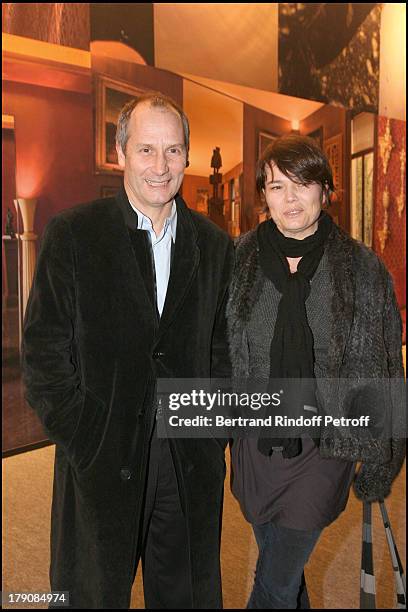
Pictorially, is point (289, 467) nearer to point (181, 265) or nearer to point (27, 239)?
point (181, 265)

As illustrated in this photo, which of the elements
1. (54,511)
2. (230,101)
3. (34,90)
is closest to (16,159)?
(34,90)

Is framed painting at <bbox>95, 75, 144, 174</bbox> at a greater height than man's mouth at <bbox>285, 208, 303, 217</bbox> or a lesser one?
greater

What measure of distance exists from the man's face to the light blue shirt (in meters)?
0.06

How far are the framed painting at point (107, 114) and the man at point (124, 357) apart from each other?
2204 millimetres

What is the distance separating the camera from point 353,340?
5.74ft

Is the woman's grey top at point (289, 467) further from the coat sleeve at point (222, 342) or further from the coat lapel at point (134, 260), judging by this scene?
the coat lapel at point (134, 260)

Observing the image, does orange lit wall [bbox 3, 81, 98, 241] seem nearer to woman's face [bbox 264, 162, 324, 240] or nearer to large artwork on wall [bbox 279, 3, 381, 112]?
large artwork on wall [bbox 279, 3, 381, 112]

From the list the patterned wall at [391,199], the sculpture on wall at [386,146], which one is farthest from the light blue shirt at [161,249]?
the sculpture on wall at [386,146]

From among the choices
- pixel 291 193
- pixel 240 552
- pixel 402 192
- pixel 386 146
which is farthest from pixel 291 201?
pixel 402 192

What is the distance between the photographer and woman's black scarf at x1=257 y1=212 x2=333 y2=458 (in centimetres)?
170

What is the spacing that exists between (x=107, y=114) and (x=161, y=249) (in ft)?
7.77

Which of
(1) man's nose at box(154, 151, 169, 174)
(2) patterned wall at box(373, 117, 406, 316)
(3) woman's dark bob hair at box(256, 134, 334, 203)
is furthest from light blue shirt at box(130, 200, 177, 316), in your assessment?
(2) patterned wall at box(373, 117, 406, 316)

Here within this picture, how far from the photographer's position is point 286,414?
178 centimetres

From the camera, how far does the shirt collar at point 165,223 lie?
160 cm
